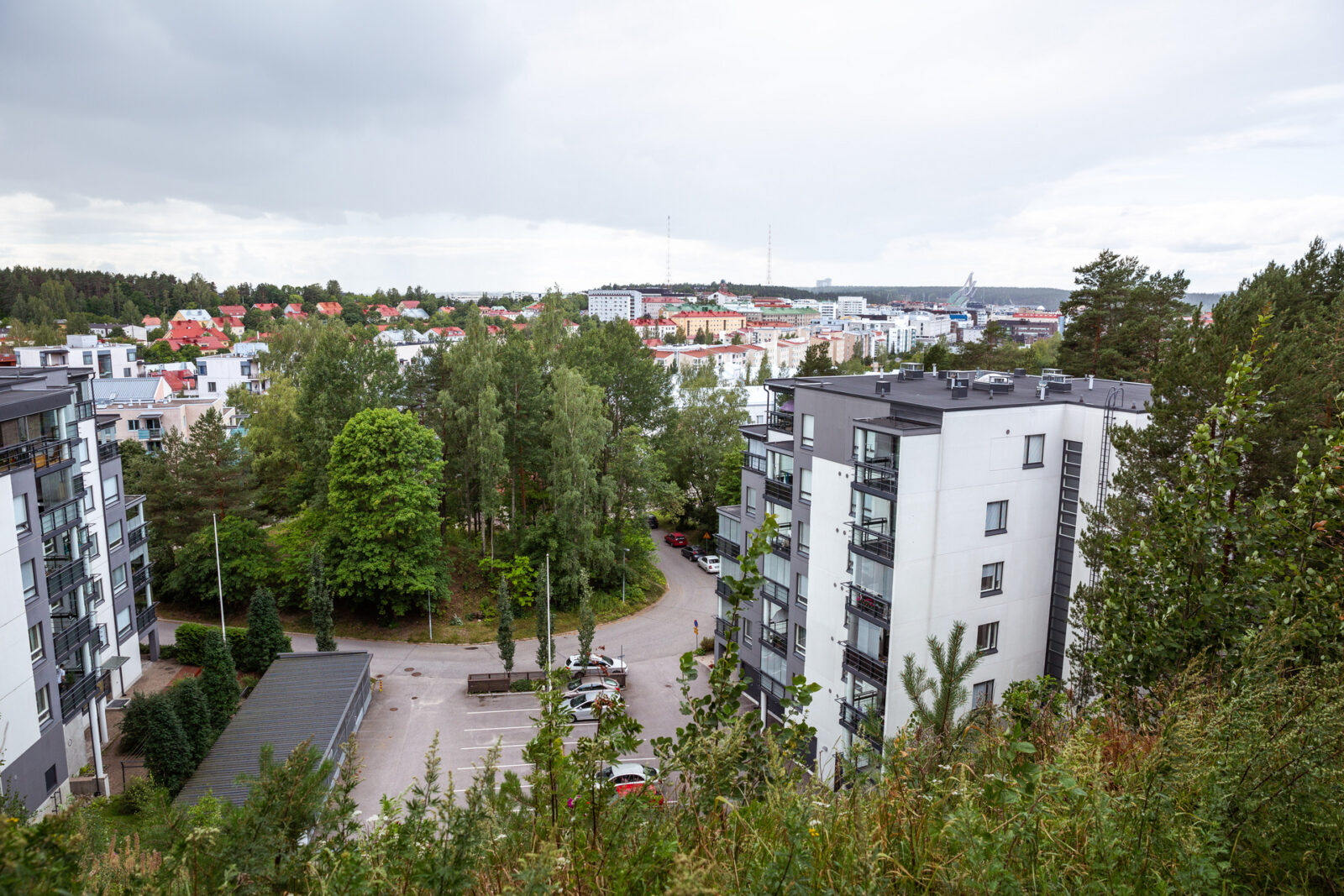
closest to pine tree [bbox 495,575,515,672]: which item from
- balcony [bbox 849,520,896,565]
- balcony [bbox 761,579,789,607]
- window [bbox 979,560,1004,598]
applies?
balcony [bbox 761,579,789,607]

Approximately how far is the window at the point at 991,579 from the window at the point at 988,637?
2.26 ft

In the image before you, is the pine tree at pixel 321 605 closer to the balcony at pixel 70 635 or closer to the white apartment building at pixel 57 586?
the white apartment building at pixel 57 586

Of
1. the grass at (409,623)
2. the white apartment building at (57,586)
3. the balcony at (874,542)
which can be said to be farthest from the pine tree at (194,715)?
the balcony at (874,542)

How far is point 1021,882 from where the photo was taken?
2.94 m

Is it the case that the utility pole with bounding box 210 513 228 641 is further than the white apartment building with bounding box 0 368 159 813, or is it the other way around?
the utility pole with bounding box 210 513 228 641

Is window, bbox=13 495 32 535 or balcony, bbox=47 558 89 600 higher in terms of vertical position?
window, bbox=13 495 32 535

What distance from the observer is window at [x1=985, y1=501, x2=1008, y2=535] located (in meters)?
16.0

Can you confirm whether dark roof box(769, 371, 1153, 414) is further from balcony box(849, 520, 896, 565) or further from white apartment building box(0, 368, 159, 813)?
white apartment building box(0, 368, 159, 813)

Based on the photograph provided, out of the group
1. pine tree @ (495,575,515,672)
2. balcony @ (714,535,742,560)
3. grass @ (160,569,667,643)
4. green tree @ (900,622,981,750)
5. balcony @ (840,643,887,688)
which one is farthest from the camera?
grass @ (160,569,667,643)

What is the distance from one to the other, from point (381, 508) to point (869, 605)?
61.2 ft

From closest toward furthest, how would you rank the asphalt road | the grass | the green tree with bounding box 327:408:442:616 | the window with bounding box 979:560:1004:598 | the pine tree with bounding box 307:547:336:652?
the window with bounding box 979:560:1004:598 → the asphalt road → the pine tree with bounding box 307:547:336:652 → the green tree with bounding box 327:408:442:616 → the grass

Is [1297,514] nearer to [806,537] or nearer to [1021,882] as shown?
[1021,882]

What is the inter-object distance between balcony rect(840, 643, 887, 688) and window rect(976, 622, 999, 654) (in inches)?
90.0

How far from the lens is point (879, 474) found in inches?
611
